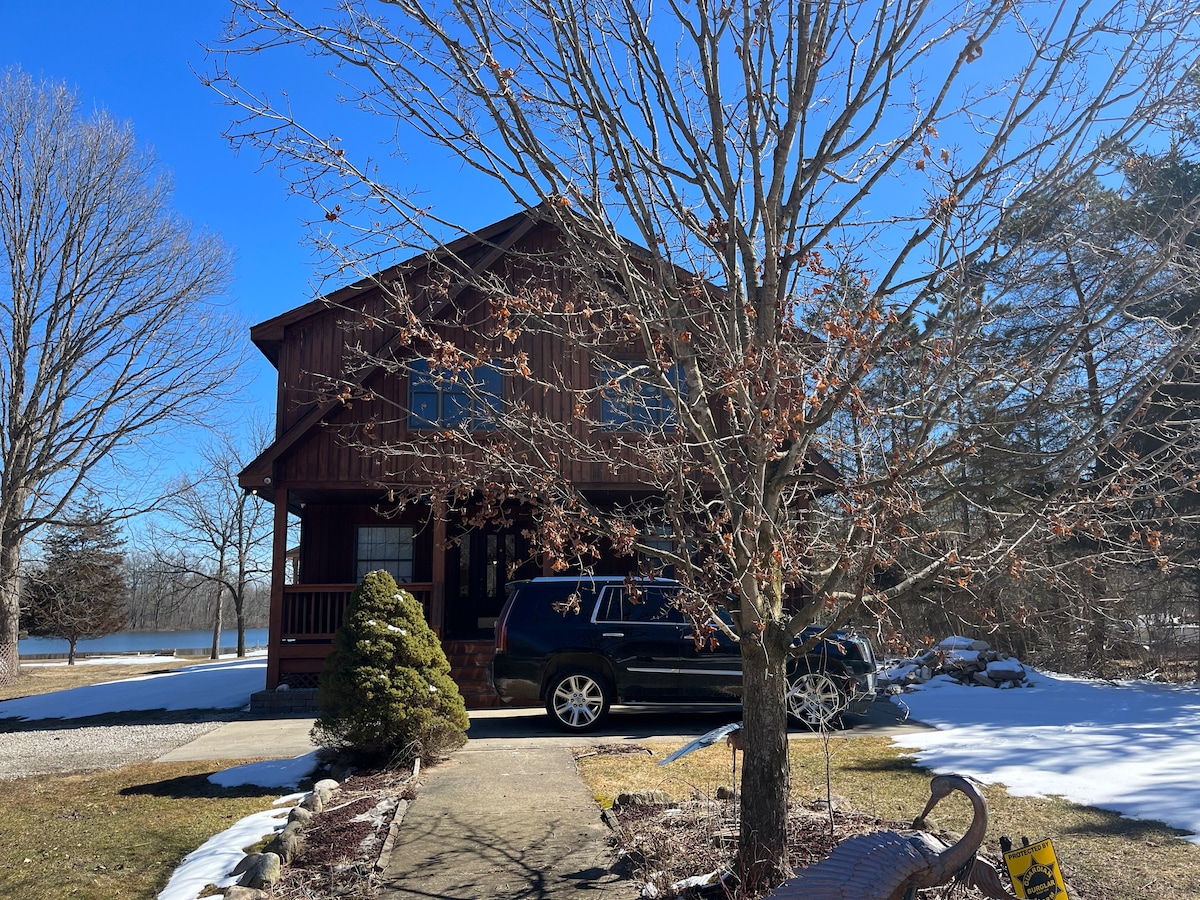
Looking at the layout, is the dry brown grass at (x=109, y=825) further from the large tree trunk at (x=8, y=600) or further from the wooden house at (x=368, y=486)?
the large tree trunk at (x=8, y=600)

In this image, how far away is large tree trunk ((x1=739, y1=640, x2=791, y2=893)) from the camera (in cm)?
448

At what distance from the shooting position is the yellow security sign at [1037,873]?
364 centimetres

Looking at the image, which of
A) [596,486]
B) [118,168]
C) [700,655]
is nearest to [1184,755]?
[700,655]

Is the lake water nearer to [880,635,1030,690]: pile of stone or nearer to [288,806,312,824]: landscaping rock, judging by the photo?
[880,635,1030,690]: pile of stone

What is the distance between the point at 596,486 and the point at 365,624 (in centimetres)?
731

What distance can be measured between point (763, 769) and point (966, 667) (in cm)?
1261

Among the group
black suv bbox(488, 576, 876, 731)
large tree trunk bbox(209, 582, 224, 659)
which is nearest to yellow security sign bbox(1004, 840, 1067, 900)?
black suv bbox(488, 576, 876, 731)

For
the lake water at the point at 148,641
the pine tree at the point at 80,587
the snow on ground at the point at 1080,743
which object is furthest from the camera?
→ the lake water at the point at 148,641

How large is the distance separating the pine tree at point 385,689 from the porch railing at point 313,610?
6.20 metres

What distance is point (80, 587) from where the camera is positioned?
29.8 m

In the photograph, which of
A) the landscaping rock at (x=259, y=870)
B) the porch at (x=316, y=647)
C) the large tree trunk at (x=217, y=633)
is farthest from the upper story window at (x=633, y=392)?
the large tree trunk at (x=217, y=633)

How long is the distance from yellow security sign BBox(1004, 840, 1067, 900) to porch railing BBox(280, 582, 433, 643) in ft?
39.9

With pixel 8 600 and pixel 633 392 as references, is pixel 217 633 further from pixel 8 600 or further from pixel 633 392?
pixel 633 392

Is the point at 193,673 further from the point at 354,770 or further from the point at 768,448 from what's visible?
the point at 768,448
